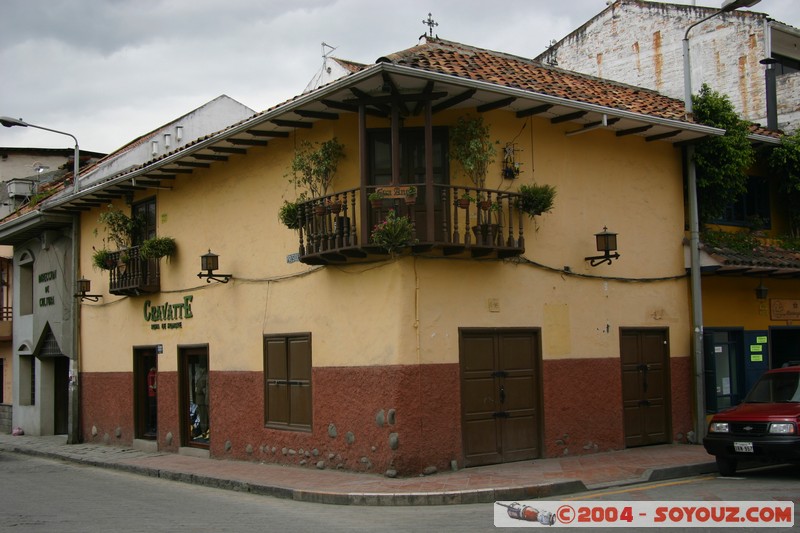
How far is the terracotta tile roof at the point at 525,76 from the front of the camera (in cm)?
1310

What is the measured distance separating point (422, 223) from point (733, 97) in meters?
13.0

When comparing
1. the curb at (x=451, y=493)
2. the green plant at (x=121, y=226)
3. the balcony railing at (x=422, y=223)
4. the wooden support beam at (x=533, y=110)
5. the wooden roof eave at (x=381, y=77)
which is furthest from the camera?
the green plant at (x=121, y=226)

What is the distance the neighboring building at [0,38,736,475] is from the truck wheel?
2.34 metres

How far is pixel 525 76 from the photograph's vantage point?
14914 mm

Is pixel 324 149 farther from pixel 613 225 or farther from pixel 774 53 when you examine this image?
pixel 774 53

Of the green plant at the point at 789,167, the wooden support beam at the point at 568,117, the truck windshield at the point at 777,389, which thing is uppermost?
the wooden support beam at the point at 568,117

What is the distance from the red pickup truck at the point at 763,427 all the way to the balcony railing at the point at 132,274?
1153cm

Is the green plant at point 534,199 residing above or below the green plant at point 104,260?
above

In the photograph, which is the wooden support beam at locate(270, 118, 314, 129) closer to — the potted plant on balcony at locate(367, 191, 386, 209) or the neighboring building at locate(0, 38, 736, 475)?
the neighboring building at locate(0, 38, 736, 475)

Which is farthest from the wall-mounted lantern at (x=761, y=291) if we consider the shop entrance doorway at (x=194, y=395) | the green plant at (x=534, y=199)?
the shop entrance doorway at (x=194, y=395)

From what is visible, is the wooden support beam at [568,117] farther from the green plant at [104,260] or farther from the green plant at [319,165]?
the green plant at [104,260]

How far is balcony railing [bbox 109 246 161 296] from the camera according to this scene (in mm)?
18266

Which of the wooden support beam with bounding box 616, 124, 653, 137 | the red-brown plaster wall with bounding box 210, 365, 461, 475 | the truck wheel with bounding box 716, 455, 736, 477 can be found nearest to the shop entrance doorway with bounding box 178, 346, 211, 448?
the red-brown plaster wall with bounding box 210, 365, 461, 475

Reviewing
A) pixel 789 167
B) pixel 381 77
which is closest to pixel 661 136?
pixel 789 167
